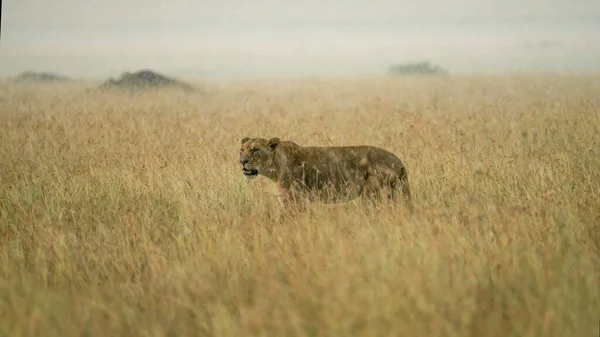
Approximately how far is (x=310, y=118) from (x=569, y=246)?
13.8 meters

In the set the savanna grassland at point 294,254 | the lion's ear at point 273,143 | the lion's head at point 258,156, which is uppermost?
the lion's ear at point 273,143

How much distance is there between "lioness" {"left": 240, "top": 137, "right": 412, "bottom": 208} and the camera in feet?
25.6

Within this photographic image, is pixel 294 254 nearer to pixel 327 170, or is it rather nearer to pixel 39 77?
pixel 327 170

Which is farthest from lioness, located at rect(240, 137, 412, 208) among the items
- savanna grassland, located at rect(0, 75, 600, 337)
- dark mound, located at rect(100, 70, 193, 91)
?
dark mound, located at rect(100, 70, 193, 91)

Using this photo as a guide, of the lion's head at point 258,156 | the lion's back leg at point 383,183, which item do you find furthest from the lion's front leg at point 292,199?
the lion's back leg at point 383,183

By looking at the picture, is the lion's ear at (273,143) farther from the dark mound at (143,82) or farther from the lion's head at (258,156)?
the dark mound at (143,82)

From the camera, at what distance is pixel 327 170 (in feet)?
26.4

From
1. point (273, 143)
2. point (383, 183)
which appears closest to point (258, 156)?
point (273, 143)

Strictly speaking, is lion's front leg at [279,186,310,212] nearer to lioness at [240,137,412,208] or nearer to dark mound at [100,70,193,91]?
lioness at [240,137,412,208]

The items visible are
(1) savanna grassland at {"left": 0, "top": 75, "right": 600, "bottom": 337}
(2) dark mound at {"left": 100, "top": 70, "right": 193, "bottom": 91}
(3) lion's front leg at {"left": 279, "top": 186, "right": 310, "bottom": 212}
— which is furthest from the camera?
(2) dark mound at {"left": 100, "top": 70, "right": 193, "bottom": 91}

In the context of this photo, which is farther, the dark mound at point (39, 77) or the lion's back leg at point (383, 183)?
the dark mound at point (39, 77)

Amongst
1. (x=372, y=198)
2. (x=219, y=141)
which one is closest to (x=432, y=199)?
(x=372, y=198)

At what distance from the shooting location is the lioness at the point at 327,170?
25.6ft

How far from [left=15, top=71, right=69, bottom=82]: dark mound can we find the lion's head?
38.9 metres
